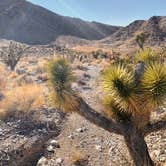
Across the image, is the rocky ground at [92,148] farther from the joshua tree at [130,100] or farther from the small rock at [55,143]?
the joshua tree at [130,100]

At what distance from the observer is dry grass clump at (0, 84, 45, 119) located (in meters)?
11.4

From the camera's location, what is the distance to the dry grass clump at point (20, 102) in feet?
37.4

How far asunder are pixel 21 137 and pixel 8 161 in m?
1.29

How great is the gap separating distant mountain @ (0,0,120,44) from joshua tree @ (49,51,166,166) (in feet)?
244

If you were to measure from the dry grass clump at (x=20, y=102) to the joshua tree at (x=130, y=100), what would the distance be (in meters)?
4.11

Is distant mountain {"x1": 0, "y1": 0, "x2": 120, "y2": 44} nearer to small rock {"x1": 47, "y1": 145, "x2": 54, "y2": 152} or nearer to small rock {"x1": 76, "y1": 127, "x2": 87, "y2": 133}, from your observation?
small rock {"x1": 76, "y1": 127, "x2": 87, "y2": 133}

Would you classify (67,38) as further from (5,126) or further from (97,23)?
(5,126)

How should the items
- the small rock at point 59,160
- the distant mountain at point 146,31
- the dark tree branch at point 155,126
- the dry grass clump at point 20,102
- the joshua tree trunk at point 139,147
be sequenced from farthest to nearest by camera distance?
the distant mountain at point 146,31, the dry grass clump at point 20,102, the small rock at point 59,160, the joshua tree trunk at point 139,147, the dark tree branch at point 155,126

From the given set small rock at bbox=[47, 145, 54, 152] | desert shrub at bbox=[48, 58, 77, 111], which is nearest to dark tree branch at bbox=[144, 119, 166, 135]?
desert shrub at bbox=[48, 58, 77, 111]

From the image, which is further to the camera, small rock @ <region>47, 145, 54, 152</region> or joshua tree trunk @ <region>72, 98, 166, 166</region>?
small rock @ <region>47, 145, 54, 152</region>

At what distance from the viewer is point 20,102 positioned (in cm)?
1189

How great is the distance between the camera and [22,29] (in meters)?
88.1

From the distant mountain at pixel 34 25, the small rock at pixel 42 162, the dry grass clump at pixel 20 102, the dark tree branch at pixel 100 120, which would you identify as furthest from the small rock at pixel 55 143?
the distant mountain at pixel 34 25

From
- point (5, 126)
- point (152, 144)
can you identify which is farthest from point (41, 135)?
point (152, 144)
